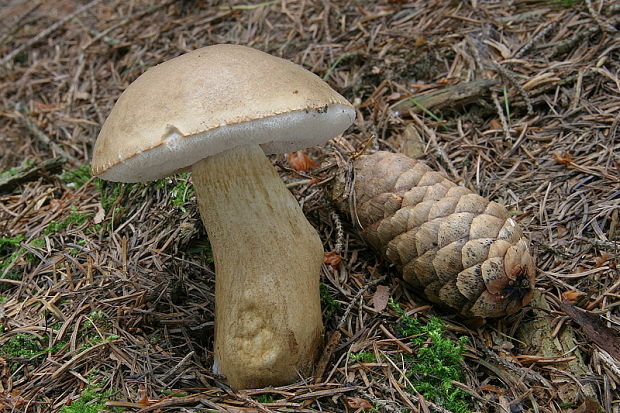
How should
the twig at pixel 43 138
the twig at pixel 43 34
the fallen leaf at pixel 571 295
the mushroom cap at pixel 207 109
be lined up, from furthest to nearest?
the twig at pixel 43 34, the twig at pixel 43 138, the fallen leaf at pixel 571 295, the mushroom cap at pixel 207 109

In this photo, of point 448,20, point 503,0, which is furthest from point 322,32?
point 503,0

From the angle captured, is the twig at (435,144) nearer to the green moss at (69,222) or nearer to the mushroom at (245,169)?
the mushroom at (245,169)

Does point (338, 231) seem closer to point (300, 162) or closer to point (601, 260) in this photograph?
point (300, 162)

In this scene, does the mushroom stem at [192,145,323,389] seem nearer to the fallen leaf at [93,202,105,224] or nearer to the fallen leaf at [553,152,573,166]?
the fallen leaf at [93,202,105,224]

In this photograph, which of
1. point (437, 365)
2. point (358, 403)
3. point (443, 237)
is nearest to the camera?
point (358, 403)

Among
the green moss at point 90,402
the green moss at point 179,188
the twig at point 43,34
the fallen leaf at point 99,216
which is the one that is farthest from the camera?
the twig at point 43,34

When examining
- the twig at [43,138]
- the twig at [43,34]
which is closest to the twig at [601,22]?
the twig at [43,138]

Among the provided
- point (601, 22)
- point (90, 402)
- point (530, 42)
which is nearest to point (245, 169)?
point (90, 402)
